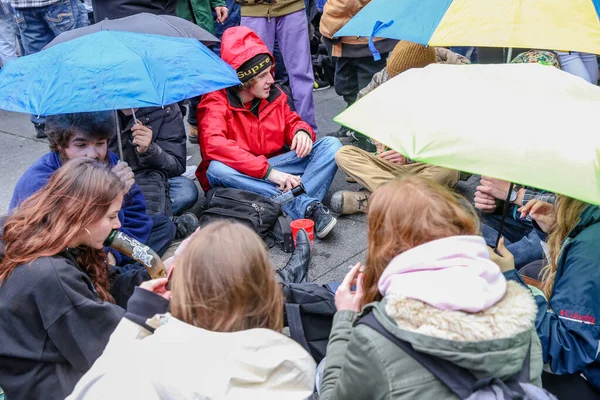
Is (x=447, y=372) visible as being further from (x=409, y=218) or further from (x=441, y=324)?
(x=409, y=218)

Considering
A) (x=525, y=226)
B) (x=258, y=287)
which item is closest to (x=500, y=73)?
(x=258, y=287)

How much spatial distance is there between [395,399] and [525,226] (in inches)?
84.1

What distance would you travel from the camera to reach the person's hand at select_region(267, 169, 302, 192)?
4117mm

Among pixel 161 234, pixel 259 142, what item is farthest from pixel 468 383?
pixel 259 142

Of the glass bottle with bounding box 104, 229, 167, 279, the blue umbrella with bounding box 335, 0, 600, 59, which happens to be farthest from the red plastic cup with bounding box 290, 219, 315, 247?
the blue umbrella with bounding box 335, 0, 600, 59

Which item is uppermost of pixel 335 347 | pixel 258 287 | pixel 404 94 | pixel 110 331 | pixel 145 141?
pixel 404 94

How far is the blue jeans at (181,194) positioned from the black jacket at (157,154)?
5 centimetres

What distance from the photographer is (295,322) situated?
7.96ft

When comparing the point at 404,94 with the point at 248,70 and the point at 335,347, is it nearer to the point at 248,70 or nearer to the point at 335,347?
the point at 335,347

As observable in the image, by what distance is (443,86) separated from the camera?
2.20 metres

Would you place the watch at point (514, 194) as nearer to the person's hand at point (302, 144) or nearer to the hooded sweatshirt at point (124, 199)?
the person's hand at point (302, 144)

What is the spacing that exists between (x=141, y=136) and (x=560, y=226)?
2400 mm

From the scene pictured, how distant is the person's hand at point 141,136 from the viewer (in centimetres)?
379

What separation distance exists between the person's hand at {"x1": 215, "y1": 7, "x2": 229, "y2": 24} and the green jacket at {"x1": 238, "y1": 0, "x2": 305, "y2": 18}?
1.39 feet
